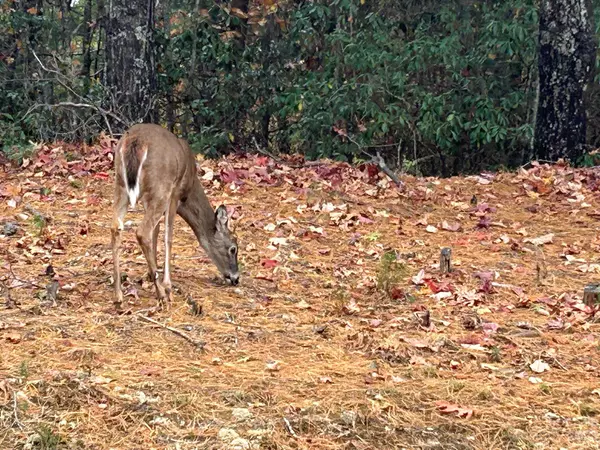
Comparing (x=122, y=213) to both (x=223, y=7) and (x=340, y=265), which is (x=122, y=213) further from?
(x=223, y=7)

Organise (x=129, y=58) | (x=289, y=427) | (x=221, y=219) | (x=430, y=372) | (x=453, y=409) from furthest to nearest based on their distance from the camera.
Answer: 1. (x=129, y=58)
2. (x=221, y=219)
3. (x=430, y=372)
4. (x=453, y=409)
5. (x=289, y=427)

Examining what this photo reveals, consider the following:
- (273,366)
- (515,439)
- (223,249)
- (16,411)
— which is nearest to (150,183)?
(223,249)

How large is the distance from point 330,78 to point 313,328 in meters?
8.86

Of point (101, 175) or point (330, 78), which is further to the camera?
point (330, 78)

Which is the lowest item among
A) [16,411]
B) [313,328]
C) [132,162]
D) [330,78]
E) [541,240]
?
[541,240]

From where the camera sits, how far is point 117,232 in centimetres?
634

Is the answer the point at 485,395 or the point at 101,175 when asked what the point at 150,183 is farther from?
the point at 101,175

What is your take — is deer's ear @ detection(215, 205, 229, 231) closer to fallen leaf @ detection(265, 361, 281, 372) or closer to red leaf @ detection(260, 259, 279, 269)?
red leaf @ detection(260, 259, 279, 269)

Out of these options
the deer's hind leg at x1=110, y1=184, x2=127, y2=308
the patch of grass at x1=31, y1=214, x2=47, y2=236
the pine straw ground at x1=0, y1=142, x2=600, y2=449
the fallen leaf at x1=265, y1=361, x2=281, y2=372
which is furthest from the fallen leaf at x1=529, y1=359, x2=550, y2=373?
the patch of grass at x1=31, y1=214, x2=47, y2=236

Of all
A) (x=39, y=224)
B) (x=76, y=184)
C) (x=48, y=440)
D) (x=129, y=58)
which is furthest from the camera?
(x=129, y=58)

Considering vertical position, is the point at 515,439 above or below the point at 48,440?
below

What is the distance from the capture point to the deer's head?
7.10 metres

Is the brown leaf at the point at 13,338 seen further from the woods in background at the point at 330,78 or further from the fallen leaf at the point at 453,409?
the woods in background at the point at 330,78

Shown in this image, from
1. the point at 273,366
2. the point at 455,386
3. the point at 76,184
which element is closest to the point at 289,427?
the point at 273,366
